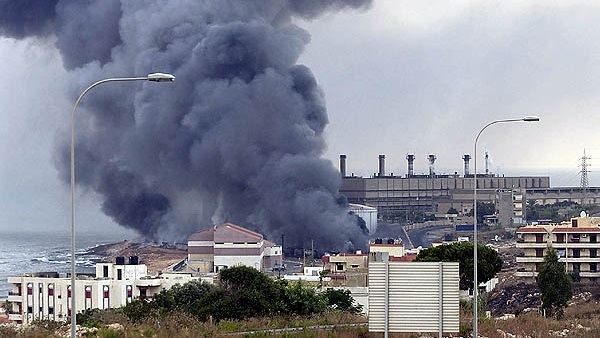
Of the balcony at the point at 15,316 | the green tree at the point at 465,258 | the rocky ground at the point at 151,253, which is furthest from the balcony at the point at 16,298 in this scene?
the green tree at the point at 465,258

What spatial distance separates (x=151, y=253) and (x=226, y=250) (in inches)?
559

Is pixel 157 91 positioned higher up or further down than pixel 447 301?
higher up

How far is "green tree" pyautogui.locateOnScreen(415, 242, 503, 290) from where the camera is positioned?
39.0 meters

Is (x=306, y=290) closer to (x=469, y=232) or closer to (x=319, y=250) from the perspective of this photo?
(x=319, y=250)

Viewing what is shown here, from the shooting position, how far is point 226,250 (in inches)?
2589

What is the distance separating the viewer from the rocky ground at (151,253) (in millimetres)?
70750

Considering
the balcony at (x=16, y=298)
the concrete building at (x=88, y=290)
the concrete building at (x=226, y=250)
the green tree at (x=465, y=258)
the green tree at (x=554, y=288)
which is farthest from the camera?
the concrete building at (x=226, y=250)

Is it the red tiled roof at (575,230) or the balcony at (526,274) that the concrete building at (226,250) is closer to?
the balcony at (526,274)

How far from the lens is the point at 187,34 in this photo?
273 ft

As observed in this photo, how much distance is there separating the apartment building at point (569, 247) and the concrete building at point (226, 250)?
15.2m

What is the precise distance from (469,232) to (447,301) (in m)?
77.8

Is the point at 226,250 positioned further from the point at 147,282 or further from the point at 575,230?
the point at 575,230

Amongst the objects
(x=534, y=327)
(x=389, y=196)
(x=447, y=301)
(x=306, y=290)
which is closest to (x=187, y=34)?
(x=389, y=196)

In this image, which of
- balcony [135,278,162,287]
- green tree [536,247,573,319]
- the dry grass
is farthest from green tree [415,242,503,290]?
balcony [135,278,162,287]
